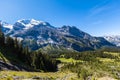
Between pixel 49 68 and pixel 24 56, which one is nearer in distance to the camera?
pixel 24 56

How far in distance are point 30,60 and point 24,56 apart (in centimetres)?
748

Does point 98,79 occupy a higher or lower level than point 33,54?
lower

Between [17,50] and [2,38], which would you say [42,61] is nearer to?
[17,50]

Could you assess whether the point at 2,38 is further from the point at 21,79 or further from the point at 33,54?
the point at 21,79

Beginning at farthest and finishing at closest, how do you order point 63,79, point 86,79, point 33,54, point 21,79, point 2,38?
1. point 33,54
2. point 2,38
3. point 86,79
4. point 63,79
5. point 21,79

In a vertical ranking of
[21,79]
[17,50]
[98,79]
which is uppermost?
[17,50]

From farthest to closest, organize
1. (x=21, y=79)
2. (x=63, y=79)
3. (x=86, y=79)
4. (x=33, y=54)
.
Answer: (x=33, y=54) < (x=86, y=79) < (x=63, y=79) < (x=21, y=79)

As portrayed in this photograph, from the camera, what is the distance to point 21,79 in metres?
68.6

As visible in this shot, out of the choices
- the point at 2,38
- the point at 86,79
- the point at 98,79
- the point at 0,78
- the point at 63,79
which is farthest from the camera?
the point at 2,38

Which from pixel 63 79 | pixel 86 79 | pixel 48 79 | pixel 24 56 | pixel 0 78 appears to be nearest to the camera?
pixel 0 78

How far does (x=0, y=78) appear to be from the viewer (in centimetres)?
6244

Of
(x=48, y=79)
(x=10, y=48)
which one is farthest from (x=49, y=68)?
(x=48, y=79)

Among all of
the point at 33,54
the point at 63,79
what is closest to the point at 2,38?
the point at 33,54

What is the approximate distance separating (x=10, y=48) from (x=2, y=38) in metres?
9.44
